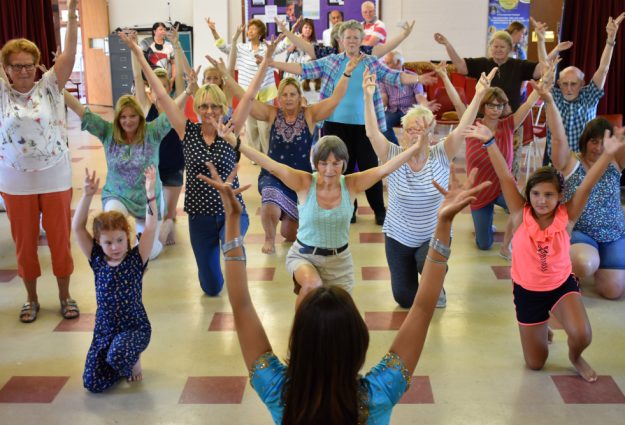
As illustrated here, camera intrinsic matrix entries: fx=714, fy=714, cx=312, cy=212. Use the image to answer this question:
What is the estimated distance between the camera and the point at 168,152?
543 centimetres

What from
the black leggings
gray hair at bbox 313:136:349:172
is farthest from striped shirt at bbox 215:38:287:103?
gray hair at bbox 313:136:349:172

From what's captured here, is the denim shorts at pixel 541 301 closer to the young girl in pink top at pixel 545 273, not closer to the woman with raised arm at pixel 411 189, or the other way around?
the young girl in pink top at pixel 545 273

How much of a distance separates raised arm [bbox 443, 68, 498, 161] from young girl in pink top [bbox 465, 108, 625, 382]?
0.55m

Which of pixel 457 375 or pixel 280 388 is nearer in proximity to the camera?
pixel 280 388

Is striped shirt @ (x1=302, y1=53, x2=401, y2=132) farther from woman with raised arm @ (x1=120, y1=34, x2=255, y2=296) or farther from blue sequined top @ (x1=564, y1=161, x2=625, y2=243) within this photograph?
blue sequined top @ (x1=564, y1=161, x2=625, y2=243)

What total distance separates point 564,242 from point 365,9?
213 inches

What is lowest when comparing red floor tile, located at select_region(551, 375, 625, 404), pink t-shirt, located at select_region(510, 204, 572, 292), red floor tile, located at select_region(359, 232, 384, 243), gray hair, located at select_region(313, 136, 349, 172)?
red floor tile, located at select_region(359, 232, 384, 243)

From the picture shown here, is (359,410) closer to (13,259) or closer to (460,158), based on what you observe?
(13,259)

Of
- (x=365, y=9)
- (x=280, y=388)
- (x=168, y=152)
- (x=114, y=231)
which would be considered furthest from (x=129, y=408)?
(x=365, y=9)

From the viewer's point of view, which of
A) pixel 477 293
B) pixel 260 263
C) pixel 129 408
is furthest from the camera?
pixel 260 263

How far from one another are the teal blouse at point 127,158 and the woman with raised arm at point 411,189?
1.30 m

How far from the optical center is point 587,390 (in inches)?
123

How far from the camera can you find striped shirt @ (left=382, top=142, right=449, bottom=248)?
3.93 metres

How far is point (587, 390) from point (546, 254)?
616 millimetres
